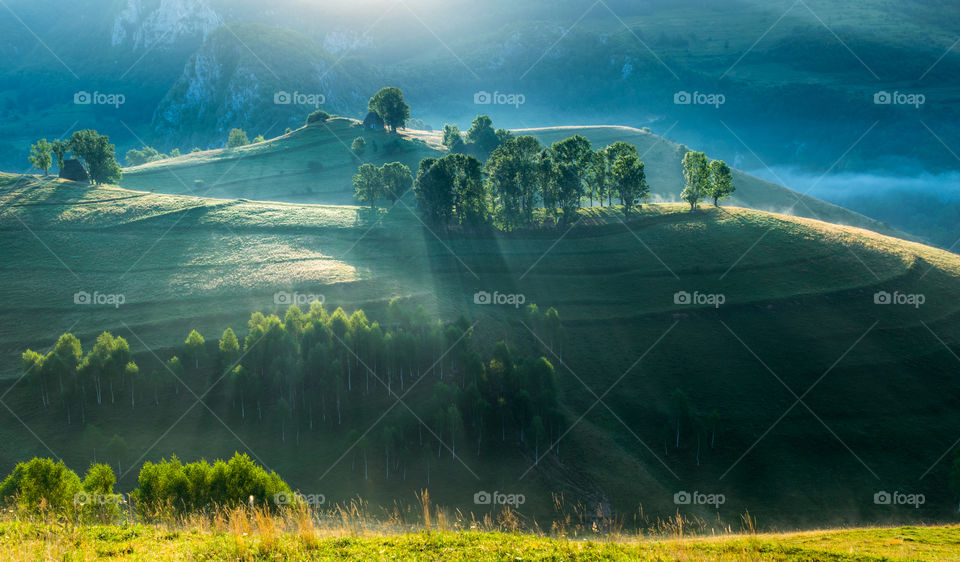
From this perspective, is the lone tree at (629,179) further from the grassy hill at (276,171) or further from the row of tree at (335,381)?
the grassy hill at (276,171)

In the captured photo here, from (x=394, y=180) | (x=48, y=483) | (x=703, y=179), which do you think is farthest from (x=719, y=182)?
(x=48, y=483)

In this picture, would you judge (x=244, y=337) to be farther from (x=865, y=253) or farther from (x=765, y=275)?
(x=865, y=253)

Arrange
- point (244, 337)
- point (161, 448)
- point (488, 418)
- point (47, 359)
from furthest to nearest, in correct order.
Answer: point (244, 337) < point (488, 418) < point (47, 359) < point (161, 448)

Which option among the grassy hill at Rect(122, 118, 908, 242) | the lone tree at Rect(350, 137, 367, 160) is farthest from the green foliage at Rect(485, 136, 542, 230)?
the lone tree at Rect(350, 137, 367, 160)

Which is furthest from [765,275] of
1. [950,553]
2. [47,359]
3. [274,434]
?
[47,359]

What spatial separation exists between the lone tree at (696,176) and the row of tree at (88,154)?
14565cm

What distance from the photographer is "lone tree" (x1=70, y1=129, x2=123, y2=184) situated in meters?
128

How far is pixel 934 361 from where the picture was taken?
238 feet

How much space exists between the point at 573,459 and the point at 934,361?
5631 centimetres

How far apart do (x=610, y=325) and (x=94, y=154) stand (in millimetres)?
135252

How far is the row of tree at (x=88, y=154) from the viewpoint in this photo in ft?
420

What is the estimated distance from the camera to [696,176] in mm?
115188

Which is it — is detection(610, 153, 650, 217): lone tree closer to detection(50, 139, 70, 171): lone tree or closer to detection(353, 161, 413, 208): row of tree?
detection(353, 161, 413, 208): row of tree

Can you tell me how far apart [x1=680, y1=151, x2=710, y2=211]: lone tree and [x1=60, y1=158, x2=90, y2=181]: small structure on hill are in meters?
151
